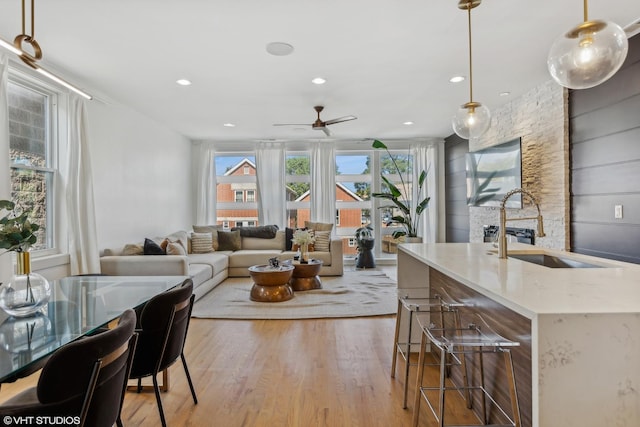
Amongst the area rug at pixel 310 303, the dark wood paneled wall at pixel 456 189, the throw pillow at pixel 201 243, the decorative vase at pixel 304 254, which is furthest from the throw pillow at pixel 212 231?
the dark wood paneled wall at pixel 456 189

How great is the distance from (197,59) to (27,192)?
83.2 inches

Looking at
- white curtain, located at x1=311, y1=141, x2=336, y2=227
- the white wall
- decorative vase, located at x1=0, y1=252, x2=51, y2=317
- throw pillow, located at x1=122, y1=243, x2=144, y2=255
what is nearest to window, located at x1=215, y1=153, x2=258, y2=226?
the white wall

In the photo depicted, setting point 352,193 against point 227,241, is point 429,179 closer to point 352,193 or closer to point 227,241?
point 352,193

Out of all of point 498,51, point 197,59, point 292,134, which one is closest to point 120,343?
point 197,59

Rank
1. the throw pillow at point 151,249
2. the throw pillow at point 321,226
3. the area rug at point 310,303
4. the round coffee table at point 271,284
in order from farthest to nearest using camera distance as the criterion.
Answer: the throw pillow at point 321,226 < the throw pillow at point 151,249 < the round coffee table at point 271,284 < the area rug at point 310,303

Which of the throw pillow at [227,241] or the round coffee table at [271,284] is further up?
the throw pillow at [227,241]

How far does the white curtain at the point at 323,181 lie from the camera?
7.37 meters

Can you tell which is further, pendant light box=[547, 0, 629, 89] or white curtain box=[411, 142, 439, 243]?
white curtain box=[411, 142, 439, 243]

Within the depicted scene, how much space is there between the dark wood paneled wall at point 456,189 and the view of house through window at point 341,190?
785mm

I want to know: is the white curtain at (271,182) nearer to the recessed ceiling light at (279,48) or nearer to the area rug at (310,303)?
the area rug at (310,303)

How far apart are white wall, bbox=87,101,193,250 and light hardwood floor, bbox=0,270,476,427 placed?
2050 mm

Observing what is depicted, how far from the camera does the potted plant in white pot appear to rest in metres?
1.60

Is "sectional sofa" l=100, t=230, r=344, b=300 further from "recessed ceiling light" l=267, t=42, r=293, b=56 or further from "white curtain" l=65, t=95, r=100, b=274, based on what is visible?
"recessed ceiling light" l=267, t=42, r=293, b=56

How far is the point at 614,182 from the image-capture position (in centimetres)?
314
